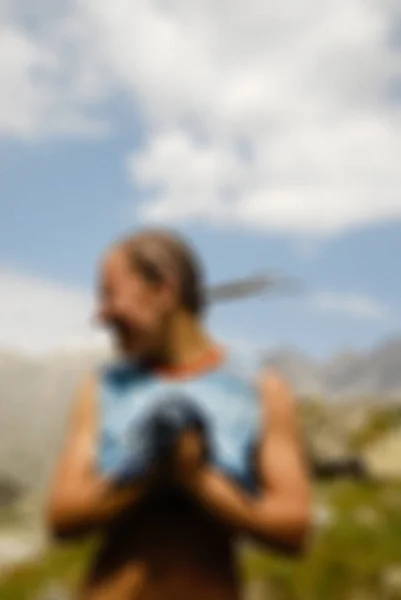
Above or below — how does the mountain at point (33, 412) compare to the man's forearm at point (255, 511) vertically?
above

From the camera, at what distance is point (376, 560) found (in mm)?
13164

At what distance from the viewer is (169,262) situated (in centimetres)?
477

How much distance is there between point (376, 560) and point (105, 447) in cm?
903

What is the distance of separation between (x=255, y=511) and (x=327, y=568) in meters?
8.66

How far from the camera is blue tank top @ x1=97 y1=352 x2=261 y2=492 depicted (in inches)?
180

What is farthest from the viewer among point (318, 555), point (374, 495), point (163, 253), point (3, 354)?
point (3, 354)

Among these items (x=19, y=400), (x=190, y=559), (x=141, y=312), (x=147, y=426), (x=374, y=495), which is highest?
(x=19, y=400)

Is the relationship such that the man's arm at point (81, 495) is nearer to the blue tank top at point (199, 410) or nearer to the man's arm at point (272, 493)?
the blue tank top at point (199, 410)

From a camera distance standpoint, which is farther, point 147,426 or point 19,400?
point 19,400

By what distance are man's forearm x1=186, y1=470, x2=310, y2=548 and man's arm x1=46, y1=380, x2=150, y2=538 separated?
0.76 feet

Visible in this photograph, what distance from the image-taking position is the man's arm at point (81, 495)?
4504 mm

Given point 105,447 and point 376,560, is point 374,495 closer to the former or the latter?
point 376,560

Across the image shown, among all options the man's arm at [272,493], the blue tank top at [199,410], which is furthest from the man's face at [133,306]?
the man's arm at [272,493]

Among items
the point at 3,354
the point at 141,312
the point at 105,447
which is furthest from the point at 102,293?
the point at 3,354
